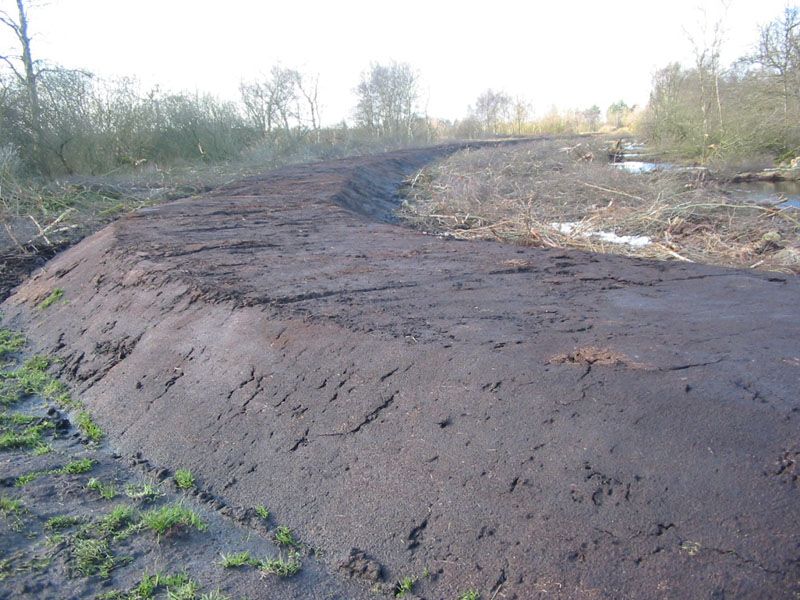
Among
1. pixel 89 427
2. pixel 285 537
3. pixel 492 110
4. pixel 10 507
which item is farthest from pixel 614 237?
pixel 492 110

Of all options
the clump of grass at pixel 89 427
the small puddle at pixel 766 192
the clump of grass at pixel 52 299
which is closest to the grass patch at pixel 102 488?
the clump of grass at pixel 89 427

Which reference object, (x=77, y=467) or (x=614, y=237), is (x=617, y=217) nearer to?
(x=614, y=237)

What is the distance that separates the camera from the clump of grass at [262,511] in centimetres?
409

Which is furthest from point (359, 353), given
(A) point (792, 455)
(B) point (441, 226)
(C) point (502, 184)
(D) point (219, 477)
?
(C) point (502, 184)

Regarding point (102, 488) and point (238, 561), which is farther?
point (102, 488)

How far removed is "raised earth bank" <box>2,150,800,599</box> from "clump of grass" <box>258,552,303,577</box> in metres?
0.20

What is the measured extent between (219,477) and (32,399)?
8.91 ft

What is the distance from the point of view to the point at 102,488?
443cm

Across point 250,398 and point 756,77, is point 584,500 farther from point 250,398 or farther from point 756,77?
point 756,77

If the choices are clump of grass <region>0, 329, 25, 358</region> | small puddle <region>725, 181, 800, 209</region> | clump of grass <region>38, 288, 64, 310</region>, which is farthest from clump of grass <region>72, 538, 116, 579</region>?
small puddle <region>725, 181, 800, 209</region>

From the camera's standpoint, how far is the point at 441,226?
12867 millimetres

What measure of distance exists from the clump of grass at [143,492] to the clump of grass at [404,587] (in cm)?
187

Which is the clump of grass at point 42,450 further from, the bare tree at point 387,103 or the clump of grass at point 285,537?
the bare tree at point 387,103

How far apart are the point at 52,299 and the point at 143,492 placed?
515 centimetres
